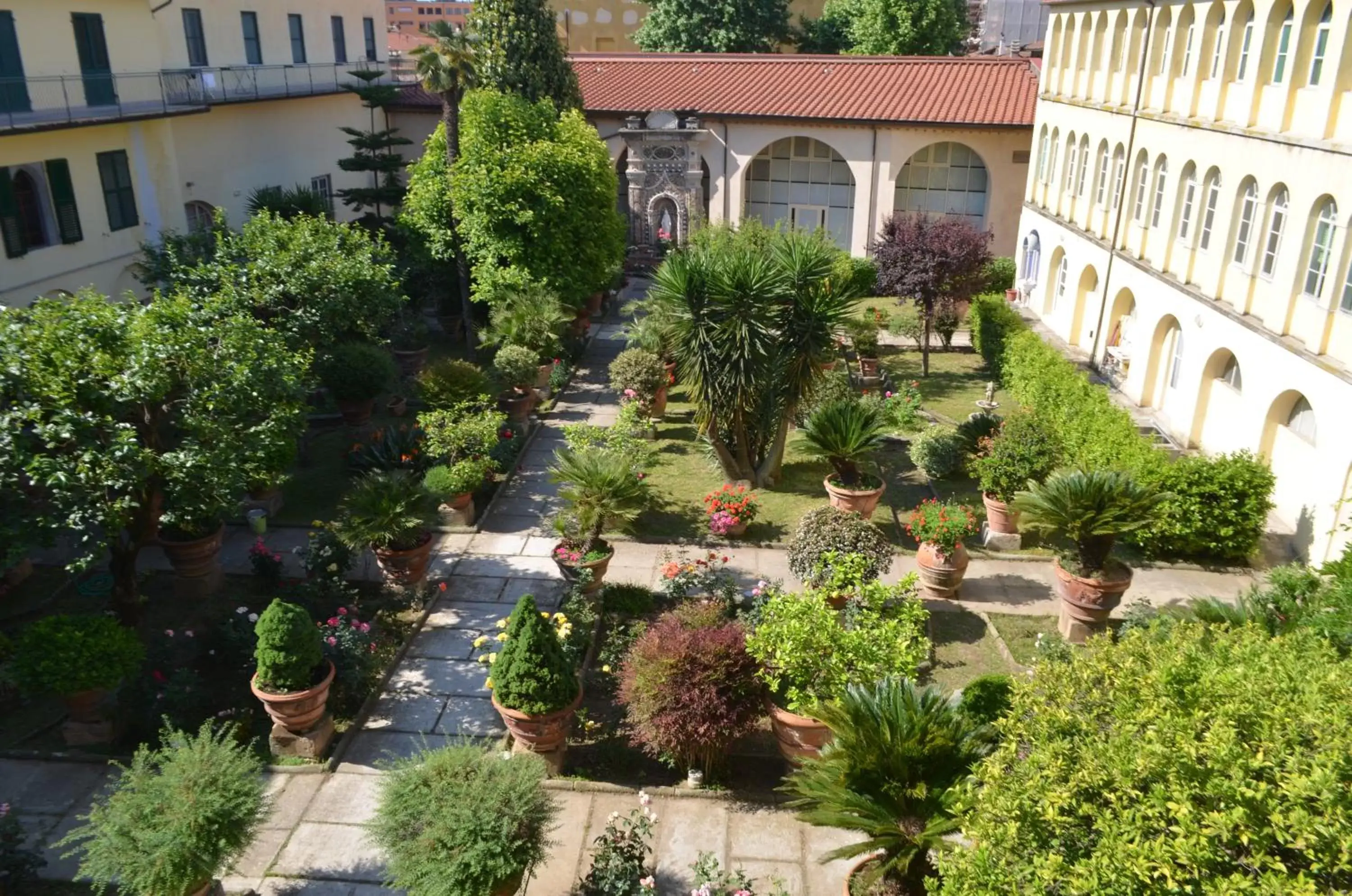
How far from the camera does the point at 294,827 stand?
9445 mm

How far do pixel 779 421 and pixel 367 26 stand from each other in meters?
26.5

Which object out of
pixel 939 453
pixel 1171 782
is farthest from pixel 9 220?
pixel 1171 782

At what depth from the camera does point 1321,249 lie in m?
14.5

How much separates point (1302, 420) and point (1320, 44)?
5692 mm

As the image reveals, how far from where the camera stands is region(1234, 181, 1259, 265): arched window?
53.9ft

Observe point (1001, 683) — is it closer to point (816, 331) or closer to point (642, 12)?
point (816, 331)

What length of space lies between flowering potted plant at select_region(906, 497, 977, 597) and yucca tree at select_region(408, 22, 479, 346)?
13387 mm

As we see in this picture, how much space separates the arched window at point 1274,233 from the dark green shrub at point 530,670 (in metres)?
13.2

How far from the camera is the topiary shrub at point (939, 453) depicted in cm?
1670

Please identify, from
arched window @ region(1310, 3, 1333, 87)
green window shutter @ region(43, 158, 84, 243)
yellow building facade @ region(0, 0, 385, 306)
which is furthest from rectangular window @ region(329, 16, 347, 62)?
arched window @ region(1310, 3, 1333, 87)

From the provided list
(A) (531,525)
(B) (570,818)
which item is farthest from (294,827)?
(A) (531,525)

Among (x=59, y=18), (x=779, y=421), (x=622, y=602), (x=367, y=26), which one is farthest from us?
(x=367, y=26)

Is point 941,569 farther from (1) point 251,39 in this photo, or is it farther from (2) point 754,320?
(1) point 251,39

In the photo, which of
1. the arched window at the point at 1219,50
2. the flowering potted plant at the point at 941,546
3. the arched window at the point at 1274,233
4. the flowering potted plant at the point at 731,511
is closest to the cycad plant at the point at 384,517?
the flowering potted plant at the point at 731,511
